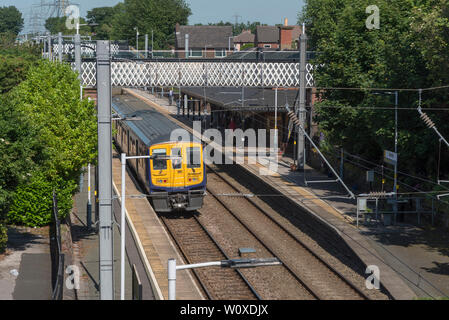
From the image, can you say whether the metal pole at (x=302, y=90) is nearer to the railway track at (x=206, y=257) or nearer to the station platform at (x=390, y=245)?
the station platform at (x=390, y=245)

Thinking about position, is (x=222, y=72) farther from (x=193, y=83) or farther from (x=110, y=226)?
(x=110, y=226)

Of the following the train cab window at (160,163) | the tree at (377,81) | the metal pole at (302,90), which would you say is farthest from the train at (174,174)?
the metal pole at (302,90)

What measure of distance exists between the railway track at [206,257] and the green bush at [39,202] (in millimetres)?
4077

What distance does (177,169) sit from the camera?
2558cm

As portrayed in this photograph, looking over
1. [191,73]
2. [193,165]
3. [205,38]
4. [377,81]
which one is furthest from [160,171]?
[205,38]

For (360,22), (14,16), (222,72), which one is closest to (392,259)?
(360,22)

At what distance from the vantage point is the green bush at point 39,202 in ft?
74.8

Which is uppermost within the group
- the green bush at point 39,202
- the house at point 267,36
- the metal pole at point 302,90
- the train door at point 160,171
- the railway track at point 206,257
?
the house at point 267,36

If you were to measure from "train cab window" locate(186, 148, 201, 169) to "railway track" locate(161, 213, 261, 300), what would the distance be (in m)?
2.31

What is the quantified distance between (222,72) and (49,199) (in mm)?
14976

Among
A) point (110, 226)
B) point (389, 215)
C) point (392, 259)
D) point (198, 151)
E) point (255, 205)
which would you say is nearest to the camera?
point (110, 226)

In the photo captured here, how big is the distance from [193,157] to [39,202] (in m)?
5.94

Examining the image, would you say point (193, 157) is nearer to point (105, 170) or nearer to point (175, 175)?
point (175, 175)

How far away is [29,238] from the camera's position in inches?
870
